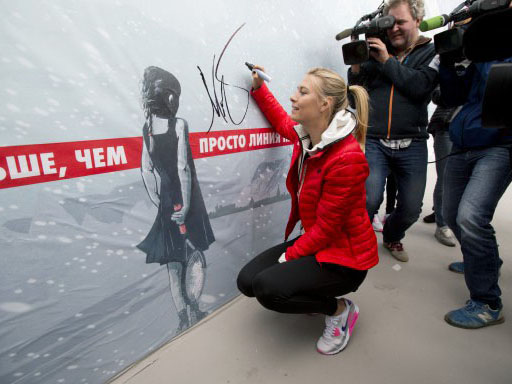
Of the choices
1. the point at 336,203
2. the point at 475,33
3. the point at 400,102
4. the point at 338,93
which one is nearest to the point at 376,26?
the point at 400,102

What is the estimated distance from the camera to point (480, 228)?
3.88 feet

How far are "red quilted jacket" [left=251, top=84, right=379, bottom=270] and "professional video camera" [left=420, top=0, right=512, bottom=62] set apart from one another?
408mm

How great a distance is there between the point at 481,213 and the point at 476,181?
0.40 feet

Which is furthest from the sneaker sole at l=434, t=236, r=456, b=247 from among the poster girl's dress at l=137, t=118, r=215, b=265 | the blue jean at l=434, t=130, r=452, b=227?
the poster girl's dress at l=137, t=118, r=215, b=265

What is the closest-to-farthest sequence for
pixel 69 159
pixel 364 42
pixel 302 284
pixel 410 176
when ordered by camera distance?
1. pixel 69 159
2. pixel 302 284
3. pixel 364 42
4. pixel 410 176

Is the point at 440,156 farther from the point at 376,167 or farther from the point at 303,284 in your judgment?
the point at 303,284

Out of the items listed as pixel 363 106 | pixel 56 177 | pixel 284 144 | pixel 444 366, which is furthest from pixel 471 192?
pixel 56 177

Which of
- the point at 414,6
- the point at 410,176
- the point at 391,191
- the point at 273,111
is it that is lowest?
the point at 391,191

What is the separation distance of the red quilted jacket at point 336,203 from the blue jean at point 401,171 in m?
0.50

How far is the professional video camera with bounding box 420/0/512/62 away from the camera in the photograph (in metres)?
0.70

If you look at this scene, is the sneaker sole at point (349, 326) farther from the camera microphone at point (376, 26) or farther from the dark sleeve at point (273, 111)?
the camera microphone at point (376, 26)

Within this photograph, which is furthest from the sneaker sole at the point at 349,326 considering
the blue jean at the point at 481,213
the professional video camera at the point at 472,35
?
the professional video camera at the point at 472,35

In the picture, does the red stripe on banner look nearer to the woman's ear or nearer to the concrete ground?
the woman's ear

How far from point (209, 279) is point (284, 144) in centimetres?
77
